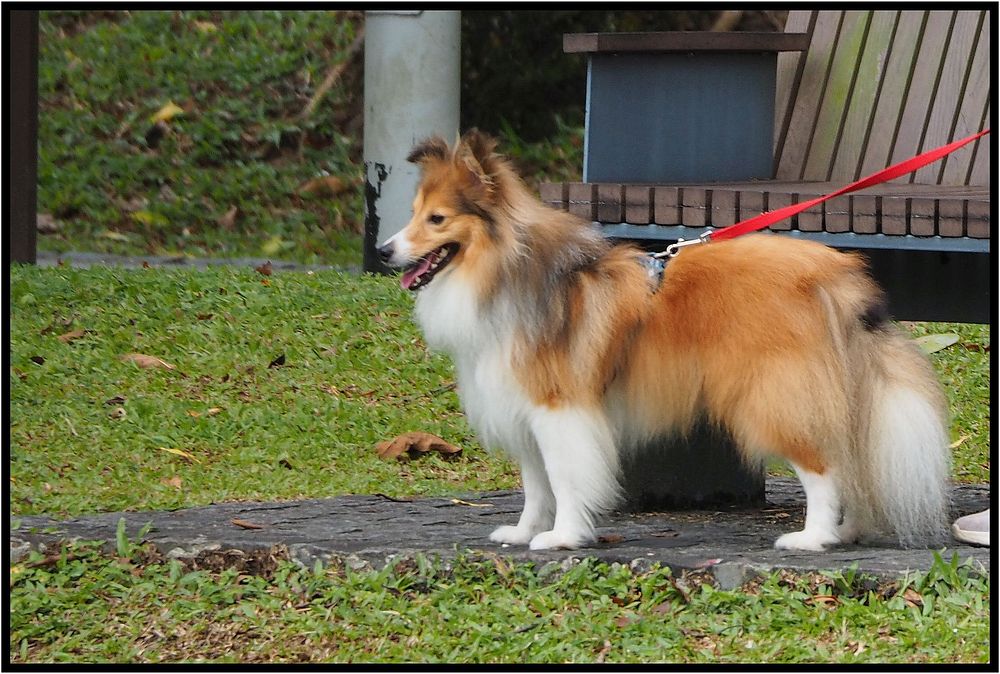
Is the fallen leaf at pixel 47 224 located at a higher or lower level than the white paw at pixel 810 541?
higher

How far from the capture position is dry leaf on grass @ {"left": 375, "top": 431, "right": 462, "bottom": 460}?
250 inches

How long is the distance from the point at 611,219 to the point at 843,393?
1031mm

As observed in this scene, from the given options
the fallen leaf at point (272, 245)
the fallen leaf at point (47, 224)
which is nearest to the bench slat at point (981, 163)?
the fallen leaf at point (272, 245)

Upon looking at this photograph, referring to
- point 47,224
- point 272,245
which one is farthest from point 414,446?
point 47,224

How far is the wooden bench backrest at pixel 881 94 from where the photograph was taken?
5.54 m

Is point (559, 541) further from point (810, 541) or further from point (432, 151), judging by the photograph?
point (432, 151)

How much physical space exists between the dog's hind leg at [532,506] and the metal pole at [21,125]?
4842 mm

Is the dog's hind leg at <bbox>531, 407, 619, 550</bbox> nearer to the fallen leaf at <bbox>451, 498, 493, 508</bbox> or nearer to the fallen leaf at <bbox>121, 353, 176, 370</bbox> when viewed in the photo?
the fallen leaf at <bbox>451, 498, 493, 508</bbox>

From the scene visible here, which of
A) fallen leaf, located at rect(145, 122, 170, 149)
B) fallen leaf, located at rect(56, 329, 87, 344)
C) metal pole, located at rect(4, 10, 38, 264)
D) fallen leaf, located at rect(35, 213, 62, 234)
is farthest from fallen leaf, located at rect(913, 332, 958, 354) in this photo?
fallen leaf, located at rect(145, 122, 170, 149)

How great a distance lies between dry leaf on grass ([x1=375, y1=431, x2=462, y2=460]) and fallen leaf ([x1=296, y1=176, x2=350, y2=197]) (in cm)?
602

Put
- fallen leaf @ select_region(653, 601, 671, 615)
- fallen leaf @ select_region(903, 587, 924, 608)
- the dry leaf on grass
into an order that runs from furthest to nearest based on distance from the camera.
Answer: the dry leaf on grass, fallen leaf @ select_region(653, 601, 671, 615), fallen leaf @ select_region(903, 587, 924, 608)

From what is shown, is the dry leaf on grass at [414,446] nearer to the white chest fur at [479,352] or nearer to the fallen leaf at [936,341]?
the white chest fur at [479,352]

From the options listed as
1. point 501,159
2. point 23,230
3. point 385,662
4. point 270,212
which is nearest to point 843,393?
point 501,159

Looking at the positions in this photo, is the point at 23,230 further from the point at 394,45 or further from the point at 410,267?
the point at 410,267
